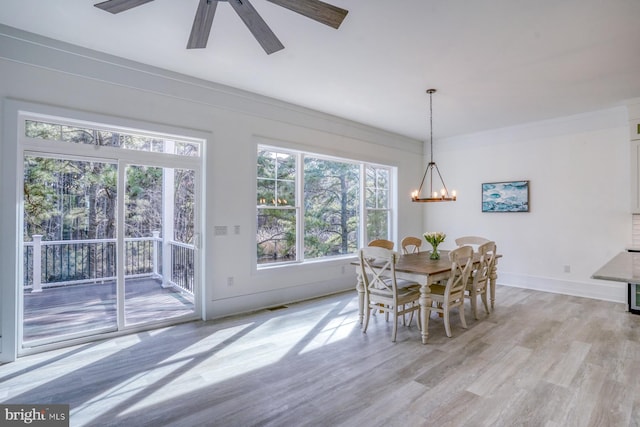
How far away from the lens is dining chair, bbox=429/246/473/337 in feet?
11.6

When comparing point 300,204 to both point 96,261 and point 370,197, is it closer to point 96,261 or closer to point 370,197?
point 370,197

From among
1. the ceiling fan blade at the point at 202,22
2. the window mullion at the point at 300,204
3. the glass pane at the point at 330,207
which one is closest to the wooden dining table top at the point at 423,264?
the window mullion at the point at 300,204

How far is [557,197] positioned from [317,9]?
5.46 metres

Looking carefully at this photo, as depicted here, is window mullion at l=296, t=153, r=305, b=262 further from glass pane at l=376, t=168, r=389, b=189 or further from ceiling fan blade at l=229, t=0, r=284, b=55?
ceiling fan blade at l=229, t=0, r=284, b=55

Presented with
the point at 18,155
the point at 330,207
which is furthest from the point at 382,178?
the point at 18,155

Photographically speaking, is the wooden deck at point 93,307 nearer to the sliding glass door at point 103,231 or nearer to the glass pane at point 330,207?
the sliding glass door at point 103,231

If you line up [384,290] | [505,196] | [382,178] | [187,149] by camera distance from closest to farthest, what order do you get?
[384,290] < [187,149] < [505,196] < [382,178]

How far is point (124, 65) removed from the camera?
11.4ft

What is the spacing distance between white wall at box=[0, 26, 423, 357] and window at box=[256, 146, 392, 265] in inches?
9.5

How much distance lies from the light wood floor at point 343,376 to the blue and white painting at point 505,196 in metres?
2.47

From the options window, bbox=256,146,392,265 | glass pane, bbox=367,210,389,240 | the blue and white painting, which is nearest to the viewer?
window, bbox=256,146,392,265

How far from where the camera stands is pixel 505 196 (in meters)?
6.12

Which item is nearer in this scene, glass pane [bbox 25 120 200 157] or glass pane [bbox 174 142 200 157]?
glass pane [bbox 25 120 200 157]

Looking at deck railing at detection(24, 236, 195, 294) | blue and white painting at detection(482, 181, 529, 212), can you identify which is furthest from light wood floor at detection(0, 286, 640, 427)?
blue and white painting at detection(482, 181, 529, 212)
